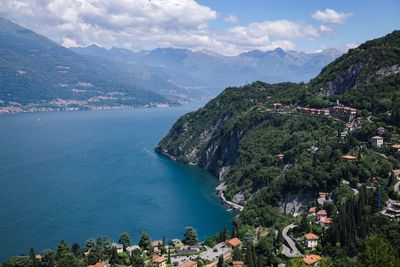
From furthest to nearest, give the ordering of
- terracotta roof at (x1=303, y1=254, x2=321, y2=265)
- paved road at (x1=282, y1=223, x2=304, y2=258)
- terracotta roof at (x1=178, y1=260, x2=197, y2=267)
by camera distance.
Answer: terracotta roof at (x1=178, y1=260, x2=197, y2=267) → paved road at (x1=282, y1=223, x2=304, y2=258) → terracotta roof at (x1=303, y1=254, x2=321, y2=265)

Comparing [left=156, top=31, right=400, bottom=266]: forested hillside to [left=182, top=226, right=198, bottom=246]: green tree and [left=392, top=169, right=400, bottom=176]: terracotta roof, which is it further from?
[left=182, top=226, right=198, bottom=246]: green tree

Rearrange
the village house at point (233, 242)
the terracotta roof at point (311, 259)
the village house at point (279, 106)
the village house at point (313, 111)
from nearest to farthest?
1. the terracotta roof at point (311, 259)
2. the village house at point (233, 242)
3. the village house at point (313, 111)
4. the village house at point (279, 106)

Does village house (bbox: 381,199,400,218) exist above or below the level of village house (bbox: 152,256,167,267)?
above

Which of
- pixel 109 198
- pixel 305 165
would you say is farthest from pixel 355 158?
pixel 109 198

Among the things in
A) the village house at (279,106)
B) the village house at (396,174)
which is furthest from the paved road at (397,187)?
the village house at (279,106)

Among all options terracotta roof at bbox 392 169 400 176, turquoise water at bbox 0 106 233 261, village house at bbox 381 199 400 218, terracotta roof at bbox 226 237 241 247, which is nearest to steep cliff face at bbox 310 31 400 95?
turquoise water at bbox 0 106 233 261

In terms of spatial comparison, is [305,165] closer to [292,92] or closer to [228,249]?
[228,249]

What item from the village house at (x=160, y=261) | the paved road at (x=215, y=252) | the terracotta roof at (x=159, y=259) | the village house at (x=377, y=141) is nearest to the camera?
the village house at (x=160, y=261)

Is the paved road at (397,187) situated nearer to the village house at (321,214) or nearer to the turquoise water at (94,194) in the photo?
the village house at (321,214)
